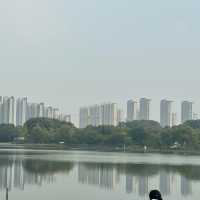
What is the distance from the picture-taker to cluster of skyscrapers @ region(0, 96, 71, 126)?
11806 cm

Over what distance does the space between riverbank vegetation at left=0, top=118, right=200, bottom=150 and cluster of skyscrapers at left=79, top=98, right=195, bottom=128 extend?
2056cm

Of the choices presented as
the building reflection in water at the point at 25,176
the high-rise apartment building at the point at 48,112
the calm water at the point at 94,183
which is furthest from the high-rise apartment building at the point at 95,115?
the building reflection in water at the point at 25,176

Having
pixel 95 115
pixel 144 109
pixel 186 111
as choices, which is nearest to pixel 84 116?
pixel 95 115

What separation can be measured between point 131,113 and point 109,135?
144ft

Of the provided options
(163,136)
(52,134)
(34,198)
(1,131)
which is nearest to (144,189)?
(34,198)

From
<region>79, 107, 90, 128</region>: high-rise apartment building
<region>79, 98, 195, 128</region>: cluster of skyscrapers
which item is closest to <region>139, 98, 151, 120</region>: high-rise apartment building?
<region>79, 98, 195, 128</region>: cluster of skyscrapers

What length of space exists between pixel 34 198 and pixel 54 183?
432 centimetres

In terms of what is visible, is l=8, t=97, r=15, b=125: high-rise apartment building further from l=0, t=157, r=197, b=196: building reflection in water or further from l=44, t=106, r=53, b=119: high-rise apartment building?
l=0, t=157, r=197, b=196: building reflection in water

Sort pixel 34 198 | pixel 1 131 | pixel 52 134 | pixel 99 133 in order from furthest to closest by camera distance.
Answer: pixel 1 131, pixel 52 134, pixel 99 133, pixel 34 198

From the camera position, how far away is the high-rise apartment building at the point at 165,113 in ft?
359

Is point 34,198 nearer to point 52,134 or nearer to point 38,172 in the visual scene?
point 38,172

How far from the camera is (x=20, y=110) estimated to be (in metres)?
122

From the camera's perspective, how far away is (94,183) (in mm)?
20875

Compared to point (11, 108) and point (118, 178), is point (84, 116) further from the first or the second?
point (118, 178)
